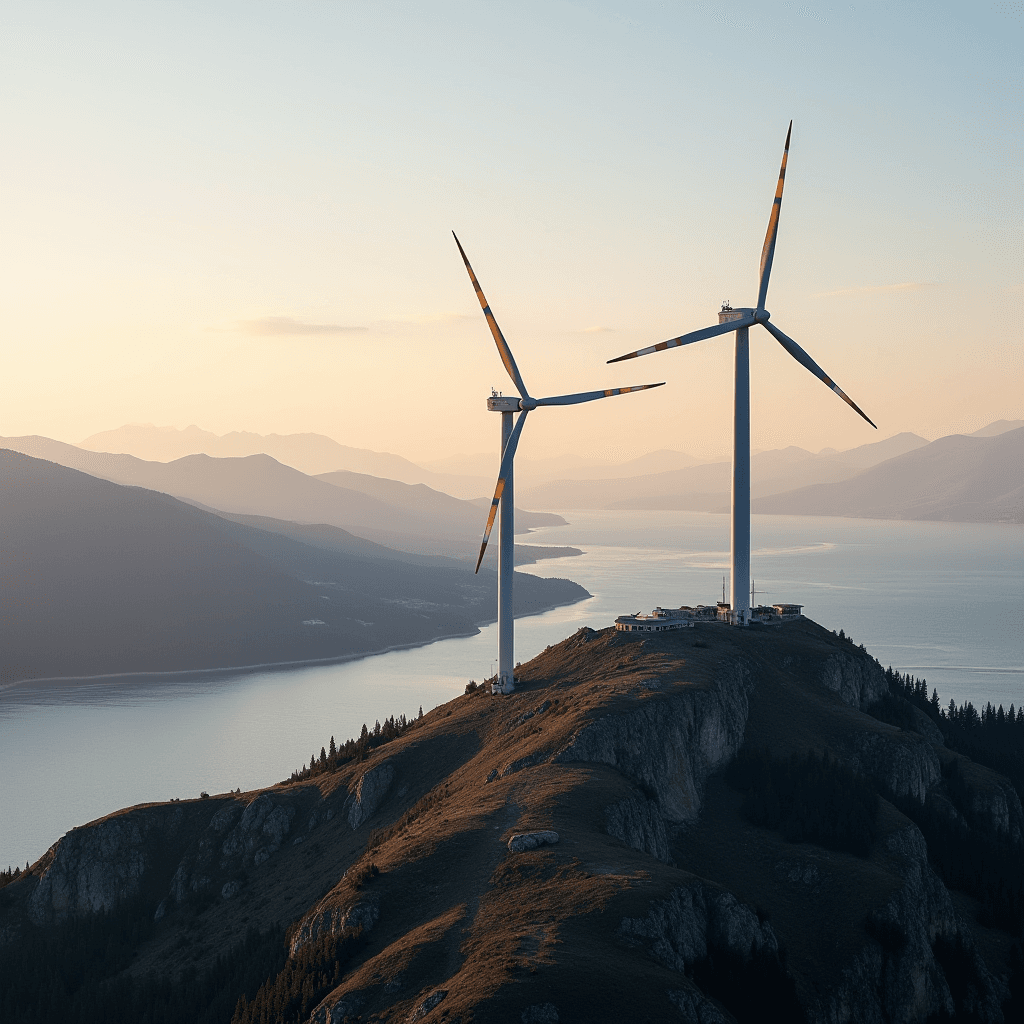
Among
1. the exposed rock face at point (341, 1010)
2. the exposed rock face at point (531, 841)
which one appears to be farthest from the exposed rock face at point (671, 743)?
the exposed rock face at point (341, 1010)

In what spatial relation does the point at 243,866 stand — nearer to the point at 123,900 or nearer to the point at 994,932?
the point at 123,900

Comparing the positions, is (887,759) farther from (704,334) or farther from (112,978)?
(112,978)

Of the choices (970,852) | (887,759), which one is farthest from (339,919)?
(970,852)

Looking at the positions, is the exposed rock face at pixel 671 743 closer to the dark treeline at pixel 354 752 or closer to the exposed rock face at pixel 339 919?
the exposed rock face at pixel 339 919

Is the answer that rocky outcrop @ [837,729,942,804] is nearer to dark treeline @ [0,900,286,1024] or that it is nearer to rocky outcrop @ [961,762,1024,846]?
rocky outcrop @ [961,762,1024,846]

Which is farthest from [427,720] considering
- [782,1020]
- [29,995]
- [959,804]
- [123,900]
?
[782,1020]
